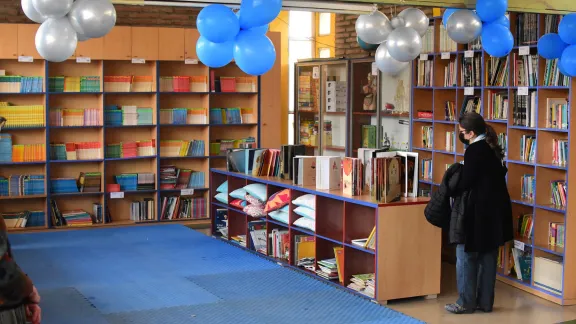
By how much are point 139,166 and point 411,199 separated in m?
5.58

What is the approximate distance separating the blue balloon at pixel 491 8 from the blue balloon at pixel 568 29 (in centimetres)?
49

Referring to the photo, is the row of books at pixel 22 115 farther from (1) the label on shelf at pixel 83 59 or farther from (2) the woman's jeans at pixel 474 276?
(2) the woman's jeans at pixel 474 276

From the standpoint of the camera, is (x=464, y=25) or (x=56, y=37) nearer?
(x=56, y=37)

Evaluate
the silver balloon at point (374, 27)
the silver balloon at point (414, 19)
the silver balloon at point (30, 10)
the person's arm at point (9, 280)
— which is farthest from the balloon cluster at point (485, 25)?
the person's arm at point (9, 280)

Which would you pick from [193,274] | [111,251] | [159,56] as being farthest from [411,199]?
[159,56]

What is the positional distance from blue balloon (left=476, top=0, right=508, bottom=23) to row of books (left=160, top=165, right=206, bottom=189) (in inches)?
244

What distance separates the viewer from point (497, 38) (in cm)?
691

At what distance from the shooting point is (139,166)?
12.0 meters

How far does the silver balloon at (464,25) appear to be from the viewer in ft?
22.5

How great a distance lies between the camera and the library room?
6.92 metres

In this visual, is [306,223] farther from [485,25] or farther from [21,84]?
[21,84]

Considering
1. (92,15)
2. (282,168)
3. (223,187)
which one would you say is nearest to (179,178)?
(223,187)

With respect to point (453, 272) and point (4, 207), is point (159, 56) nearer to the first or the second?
point (4, 207)

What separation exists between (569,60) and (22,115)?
7249 mm
